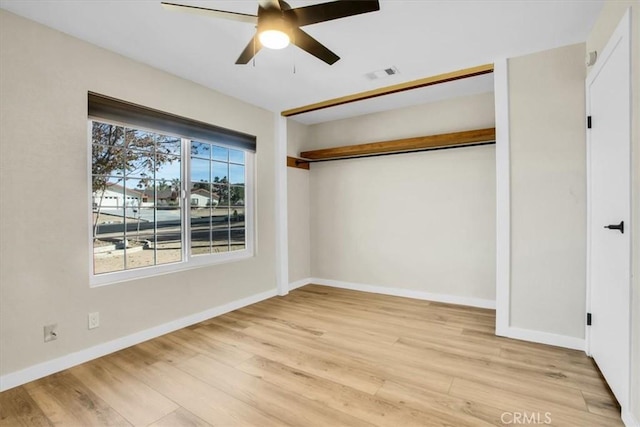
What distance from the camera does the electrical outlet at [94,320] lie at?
2473 mm

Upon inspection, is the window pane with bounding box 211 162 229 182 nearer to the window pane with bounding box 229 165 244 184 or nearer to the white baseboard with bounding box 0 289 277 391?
the window pane with bounding box 229 165 244 184

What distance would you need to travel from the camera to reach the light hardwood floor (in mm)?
1755

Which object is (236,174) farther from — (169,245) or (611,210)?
(611,210)

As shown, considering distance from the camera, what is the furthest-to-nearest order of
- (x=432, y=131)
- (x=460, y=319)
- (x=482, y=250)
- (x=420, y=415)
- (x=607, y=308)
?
(x=432, y=131) < (x=482, y=250) < (x=460, y=319) < (x=607, y=308) < (x=420, y=415)

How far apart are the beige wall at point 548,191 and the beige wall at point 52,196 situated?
11.0 ft

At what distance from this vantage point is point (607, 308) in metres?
2.03

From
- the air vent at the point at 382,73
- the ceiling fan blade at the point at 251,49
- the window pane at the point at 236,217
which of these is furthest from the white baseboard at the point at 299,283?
the ceiling fan blade at the point at 251,49

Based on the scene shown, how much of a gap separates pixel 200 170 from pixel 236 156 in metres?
0.58

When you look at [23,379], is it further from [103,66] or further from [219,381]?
[103,66]

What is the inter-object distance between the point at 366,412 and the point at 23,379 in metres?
2.34

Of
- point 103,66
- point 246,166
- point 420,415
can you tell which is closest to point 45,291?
point 103,66

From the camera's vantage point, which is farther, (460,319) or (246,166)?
(246,166)

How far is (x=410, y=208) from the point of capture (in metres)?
4.12

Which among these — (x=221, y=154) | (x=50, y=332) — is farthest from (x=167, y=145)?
(x=50, y=332)
